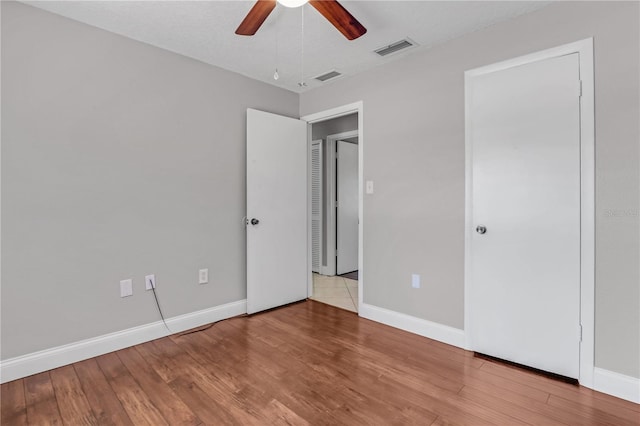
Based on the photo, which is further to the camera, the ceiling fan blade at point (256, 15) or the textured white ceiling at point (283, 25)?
the textured white ceiling at point (283, 25)

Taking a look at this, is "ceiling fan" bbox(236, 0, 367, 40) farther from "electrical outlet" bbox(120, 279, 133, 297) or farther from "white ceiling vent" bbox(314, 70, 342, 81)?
"electrical outlet" bbox(120, 279, 133, 297)

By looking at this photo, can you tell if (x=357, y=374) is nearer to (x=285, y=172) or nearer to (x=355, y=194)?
(x=285, y=172)

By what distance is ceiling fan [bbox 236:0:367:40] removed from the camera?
1.58 m

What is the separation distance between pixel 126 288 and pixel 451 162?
2764 millimetres

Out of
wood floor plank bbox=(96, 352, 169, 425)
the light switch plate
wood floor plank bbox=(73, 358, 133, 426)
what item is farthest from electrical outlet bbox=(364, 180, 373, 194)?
wood floor plank bbox=(73, 358, 133, 426)

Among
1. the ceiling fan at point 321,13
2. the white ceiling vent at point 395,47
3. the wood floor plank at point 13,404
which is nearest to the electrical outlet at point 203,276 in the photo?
the wood floor plank at point 13,404

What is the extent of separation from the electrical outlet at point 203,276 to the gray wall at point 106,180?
0.13 ft

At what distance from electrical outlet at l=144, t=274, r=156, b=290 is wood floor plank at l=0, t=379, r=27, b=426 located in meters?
0.89

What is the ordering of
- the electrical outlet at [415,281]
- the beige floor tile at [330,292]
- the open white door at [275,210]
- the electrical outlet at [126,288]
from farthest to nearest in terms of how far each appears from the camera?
the beige floor tile at [330,292] → the open white door at [275,210] → the electrical outlet at [415,281] → the electrical outlet at [126,288]

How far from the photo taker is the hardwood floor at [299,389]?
1.66 m

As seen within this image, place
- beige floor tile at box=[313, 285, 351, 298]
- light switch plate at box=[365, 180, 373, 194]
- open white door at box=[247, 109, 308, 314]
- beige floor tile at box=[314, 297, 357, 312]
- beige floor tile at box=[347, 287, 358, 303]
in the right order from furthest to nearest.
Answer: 1. beige floor tile at box=[313, 285, 351, 298]
2. beige floor tile at box=[347, 287, 358, 303]
3. beige floor tile at box=[314, 297, 357, 312]
4. open white door at box=[247, 109, 308, 314]
5. light switch plate at box=[365, 180, 373, 194]

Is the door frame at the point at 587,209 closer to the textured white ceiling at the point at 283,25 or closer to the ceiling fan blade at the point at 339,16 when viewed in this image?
the textured white ceiling at the point at 283,25

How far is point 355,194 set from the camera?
16.6 feet

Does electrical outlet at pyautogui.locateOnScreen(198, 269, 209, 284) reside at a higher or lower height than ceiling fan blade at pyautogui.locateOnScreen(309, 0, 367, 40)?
lower
